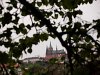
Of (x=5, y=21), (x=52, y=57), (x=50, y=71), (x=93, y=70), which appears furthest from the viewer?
(x=52, y=57)

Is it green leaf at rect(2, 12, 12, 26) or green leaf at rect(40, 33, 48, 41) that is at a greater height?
green leaf at rect(2, 12, 12, 26)

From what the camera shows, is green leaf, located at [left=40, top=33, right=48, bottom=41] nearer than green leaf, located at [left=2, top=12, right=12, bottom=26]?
No

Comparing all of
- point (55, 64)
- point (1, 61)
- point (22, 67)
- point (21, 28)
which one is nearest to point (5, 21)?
point (21, 28)

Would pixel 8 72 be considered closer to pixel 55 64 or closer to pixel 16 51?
pixel 16 51

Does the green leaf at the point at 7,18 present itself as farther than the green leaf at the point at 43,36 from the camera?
No

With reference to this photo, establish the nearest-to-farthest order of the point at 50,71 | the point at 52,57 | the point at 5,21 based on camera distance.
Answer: the point at 5,21 < the point at 50,71 < the point at 52,57

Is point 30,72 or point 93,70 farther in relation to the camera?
point 30,72

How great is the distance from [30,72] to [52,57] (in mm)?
457

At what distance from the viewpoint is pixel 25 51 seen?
3830 mm

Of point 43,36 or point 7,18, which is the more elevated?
point 7,18

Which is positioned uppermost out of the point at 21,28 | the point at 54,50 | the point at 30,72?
the point at 21,28

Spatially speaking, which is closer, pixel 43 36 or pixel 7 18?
pixel 7 18

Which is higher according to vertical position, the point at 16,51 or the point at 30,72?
the point at 16,51

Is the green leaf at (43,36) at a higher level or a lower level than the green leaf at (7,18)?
lower
